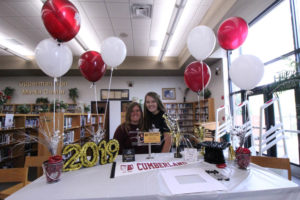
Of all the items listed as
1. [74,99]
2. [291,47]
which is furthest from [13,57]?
[291,47]

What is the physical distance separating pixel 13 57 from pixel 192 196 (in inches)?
303

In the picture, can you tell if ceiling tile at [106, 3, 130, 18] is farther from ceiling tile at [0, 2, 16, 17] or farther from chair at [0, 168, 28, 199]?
chair at [0, 168, 28, 199]

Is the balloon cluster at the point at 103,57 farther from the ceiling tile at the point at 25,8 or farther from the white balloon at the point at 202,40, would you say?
the ceiling tile at the point at 25,8

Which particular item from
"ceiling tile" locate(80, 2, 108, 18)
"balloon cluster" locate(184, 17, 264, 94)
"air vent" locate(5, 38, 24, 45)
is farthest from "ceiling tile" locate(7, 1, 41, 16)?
"balloon cluster" locate(184, 17, 264, 94)

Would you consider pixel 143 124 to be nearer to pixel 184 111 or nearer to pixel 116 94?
pixel 116 94

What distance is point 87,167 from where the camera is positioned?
1.26 m

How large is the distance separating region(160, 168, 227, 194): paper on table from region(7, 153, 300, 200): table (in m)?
0.03

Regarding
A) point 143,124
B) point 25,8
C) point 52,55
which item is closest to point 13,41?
point 25,8

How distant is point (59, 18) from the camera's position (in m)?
1.48

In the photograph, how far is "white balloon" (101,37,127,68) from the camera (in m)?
1.92

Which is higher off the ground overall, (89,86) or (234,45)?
(89,86)

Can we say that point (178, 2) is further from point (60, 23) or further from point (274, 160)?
point (274, 160)

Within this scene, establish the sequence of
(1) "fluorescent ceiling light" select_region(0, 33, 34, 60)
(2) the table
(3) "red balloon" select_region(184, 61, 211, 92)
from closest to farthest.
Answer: (2) the table → (3) "red balloon" select_region(184, 61, 211, 92) → (1) "fluorescent ceiling light" select_region(0, 33, 34, 60)

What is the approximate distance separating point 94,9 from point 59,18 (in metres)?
2.23
